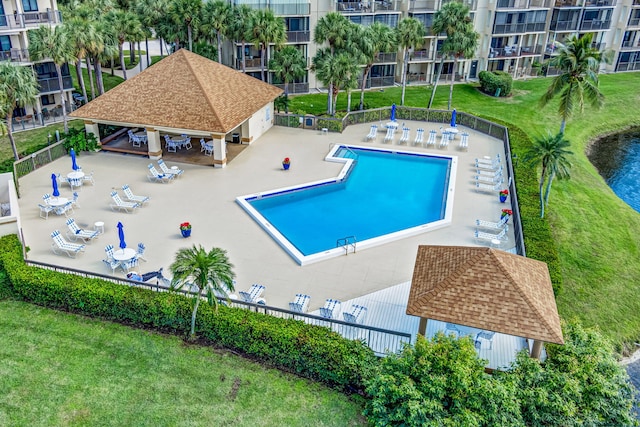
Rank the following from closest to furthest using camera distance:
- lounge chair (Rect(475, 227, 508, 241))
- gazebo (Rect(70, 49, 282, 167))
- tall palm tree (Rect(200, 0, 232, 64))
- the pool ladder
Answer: the pool ladder
lounge chair (Rect(475, 227, 508, 241))
gazebo (Rect(70, 49, 282, 167))
tall palm tree (Rect(200, 0, 232, 64))

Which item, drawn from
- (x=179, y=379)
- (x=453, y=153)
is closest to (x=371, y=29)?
(x=453, y=153)

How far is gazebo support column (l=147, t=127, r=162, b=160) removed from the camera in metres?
30.9

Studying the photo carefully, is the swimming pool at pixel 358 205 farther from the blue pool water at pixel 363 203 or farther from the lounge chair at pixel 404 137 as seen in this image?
the lounge chair at pixel 404 137

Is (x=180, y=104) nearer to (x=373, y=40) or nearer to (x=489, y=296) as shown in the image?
(x=373, y=40)

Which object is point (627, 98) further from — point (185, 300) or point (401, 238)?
point (185, 300)

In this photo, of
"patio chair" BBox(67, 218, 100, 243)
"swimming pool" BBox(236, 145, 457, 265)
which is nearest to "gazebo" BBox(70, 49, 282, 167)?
"swimming pool" BBox(236, 145, 457, 265)

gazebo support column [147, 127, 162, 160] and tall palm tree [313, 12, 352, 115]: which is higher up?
tall palm tree [313, 12, 352, 115]

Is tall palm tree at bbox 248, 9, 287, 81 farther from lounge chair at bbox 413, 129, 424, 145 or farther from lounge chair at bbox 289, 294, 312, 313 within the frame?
lounge chair at bbox 289, 294, 312, 313

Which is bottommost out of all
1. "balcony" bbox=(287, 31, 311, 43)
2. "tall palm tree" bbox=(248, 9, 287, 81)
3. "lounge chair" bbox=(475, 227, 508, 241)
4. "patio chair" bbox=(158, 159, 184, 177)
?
"lounge chair" bbox=(475, 227, 508, 241)

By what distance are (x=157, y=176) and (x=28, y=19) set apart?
17756 mm

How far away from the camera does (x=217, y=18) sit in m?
39.0

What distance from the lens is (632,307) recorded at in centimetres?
2198

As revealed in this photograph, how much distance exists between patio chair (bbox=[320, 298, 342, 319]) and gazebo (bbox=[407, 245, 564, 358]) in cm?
285

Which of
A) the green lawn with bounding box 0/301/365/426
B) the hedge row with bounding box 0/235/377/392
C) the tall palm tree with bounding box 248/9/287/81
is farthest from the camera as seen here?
the tall palm tree with bounding box 248/9/287/81
